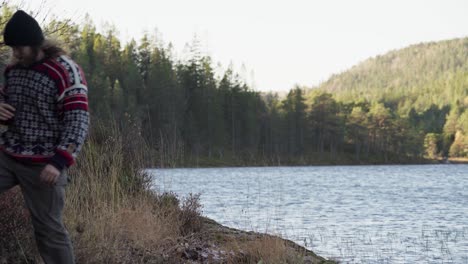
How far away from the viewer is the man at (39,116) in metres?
4.24

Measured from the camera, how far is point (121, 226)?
6.97 metres

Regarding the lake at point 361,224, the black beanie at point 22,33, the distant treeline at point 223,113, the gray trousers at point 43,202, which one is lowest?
the lake at point 361,224

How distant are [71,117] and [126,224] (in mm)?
3113

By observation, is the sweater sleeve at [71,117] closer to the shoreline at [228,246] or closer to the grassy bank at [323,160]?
the shoreline at [228,246]

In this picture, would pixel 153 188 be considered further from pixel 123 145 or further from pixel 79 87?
pixel 79 87

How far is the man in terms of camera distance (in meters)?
4.24

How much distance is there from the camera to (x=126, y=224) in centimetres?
717

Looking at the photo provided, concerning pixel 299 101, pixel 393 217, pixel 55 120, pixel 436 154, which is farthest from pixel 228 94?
pixel 55 120

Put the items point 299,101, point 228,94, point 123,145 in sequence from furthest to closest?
point 299,101 < point 228,94 < point 123,145

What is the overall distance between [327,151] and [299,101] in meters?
9.10

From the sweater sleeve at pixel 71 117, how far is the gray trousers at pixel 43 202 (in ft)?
0.71

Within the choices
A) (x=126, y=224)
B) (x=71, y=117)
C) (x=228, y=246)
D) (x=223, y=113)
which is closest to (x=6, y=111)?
(x=71, y=117)

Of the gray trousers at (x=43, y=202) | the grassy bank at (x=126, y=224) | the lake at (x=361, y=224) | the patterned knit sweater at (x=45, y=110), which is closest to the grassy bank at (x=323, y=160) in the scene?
the lake at (x=361, y=224)

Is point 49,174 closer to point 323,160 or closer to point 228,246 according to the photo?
point 228,246
